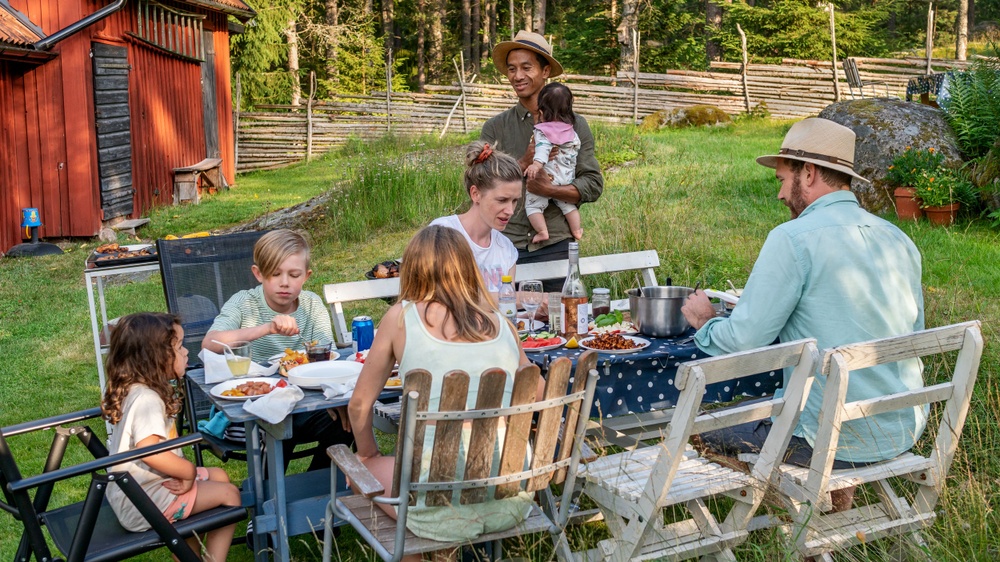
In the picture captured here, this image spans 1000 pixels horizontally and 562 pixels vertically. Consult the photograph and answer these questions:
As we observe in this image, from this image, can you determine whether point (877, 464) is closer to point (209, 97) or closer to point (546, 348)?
point (546, 348)

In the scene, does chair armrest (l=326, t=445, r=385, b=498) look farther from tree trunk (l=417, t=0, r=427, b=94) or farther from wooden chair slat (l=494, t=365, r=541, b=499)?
tree trunk (l=417, t=0, r=427, b=94)

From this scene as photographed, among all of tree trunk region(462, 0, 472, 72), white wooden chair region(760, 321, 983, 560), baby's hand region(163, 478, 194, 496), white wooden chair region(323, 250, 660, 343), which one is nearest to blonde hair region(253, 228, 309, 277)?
white wooden chair region(323, 250, 660, 343)

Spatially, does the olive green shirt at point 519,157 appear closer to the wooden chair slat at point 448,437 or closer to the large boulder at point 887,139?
the wooden chair slat at point 448,437

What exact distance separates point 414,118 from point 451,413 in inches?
828

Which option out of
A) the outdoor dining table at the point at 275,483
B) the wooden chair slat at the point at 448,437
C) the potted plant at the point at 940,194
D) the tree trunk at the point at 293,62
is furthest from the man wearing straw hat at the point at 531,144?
the tree trunk at the point at 293,62

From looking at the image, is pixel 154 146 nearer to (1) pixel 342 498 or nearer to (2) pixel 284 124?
(2) pixel 284 124

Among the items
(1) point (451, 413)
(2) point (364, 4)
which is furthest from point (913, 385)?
(2) point (364, 4)

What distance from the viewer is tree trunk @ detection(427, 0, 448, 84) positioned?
108 feet

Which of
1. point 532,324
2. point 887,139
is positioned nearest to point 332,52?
point 887,139

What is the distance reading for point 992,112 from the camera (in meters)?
9.41

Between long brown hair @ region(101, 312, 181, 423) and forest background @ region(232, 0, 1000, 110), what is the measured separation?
64.6 ft

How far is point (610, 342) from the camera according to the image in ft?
12.0

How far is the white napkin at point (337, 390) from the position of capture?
3191 millimetres

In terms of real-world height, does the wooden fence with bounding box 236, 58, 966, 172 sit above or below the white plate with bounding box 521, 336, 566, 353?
above
